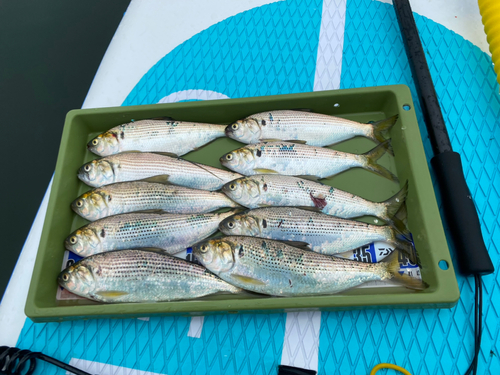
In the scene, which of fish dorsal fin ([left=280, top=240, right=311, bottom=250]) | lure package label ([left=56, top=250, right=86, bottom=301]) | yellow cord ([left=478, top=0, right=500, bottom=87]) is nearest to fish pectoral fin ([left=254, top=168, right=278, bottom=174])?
fish dorsal fin ([left=280, top=240, right=311, bottom=250])

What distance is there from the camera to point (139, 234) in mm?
1802

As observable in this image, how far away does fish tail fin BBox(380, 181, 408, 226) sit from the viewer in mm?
1773

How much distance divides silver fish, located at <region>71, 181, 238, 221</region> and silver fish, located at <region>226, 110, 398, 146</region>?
456mm

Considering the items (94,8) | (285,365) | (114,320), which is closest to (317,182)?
(285,365)

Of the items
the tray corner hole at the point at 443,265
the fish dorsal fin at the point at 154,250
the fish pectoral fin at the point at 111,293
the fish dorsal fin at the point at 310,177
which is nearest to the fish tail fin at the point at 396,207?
the tray corner hole at the point at 443,265

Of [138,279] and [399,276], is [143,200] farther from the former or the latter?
[399,276]

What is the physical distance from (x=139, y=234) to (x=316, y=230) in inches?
39.0

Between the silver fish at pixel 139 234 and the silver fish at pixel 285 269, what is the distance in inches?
7.8

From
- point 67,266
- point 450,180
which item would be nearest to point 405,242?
point 450,180

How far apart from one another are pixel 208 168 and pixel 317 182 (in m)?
0.68

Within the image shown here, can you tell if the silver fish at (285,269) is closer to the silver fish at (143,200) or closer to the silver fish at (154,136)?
the silver fish at (143,200)

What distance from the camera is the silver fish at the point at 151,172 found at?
2.01 metres

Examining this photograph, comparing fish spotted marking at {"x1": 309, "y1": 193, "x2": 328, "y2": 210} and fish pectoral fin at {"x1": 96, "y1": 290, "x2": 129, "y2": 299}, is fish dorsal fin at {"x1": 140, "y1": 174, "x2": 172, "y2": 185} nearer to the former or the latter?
fish pectoral fin at {"x1": 96, "y1": 290, "x2": 129, "y2": 299}

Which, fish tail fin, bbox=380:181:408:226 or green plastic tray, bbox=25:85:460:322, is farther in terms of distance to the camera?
fish tail fin, bbox=380:181:408:226
